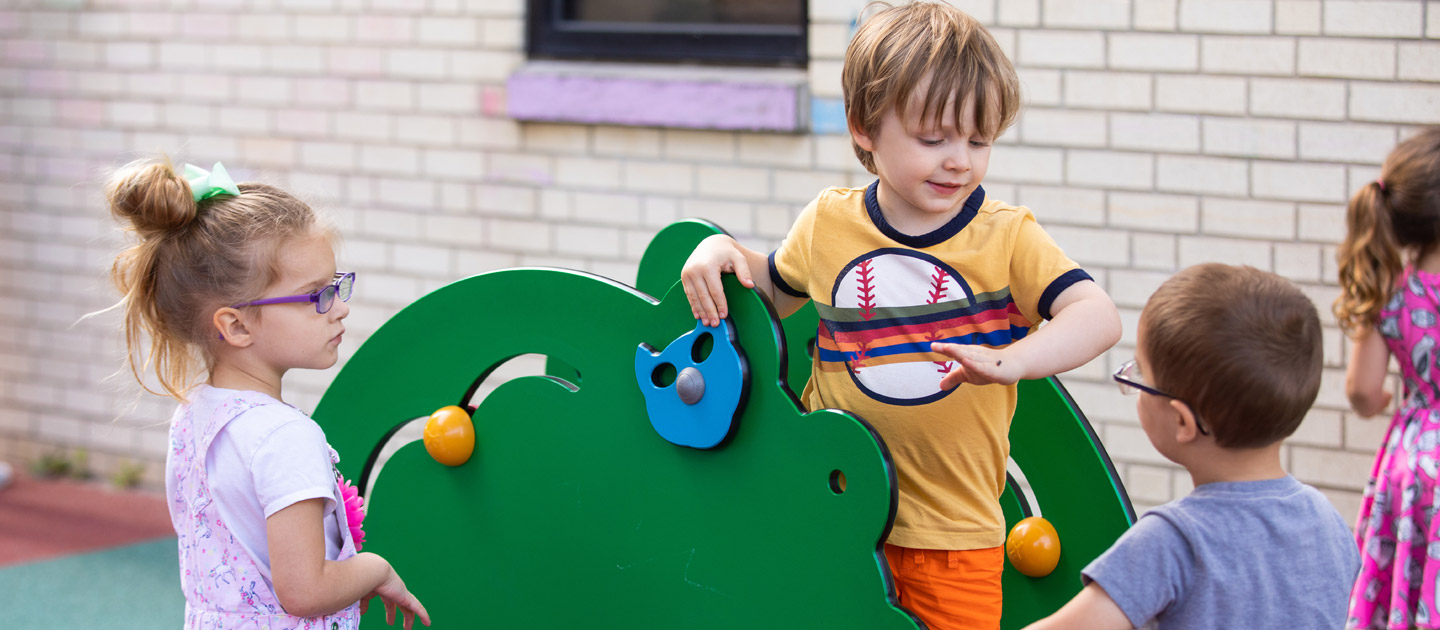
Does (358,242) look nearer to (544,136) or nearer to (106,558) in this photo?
(544,136)

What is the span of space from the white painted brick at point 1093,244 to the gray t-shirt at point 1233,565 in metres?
2.02

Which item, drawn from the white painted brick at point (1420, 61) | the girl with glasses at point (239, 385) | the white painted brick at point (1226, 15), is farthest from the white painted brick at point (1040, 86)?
the girl with glasses at point (239, 385)

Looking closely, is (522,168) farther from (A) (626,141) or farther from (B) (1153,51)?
(B) (1153,51)

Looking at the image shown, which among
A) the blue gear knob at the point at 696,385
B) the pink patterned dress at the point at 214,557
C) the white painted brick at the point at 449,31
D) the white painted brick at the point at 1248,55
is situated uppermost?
the white painted brick at the point at 449,31

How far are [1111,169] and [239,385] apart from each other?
2.48 meters

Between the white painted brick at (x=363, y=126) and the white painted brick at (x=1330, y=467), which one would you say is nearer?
the white painted brick at (x=1330, y=467)

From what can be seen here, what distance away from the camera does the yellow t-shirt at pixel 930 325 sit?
1.90m

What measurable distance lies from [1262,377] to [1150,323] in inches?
5.9

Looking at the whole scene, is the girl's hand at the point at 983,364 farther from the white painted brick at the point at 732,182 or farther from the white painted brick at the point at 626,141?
the white painted brick at the point at 626,141

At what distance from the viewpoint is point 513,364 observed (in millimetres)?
4328

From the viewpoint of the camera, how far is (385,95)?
4.49m

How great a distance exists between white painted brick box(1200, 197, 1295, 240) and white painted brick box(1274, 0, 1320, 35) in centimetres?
44

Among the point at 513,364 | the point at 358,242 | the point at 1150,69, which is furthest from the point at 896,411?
the point at 358,242

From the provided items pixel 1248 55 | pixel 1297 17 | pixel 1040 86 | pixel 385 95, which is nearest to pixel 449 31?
pixel 385 95
